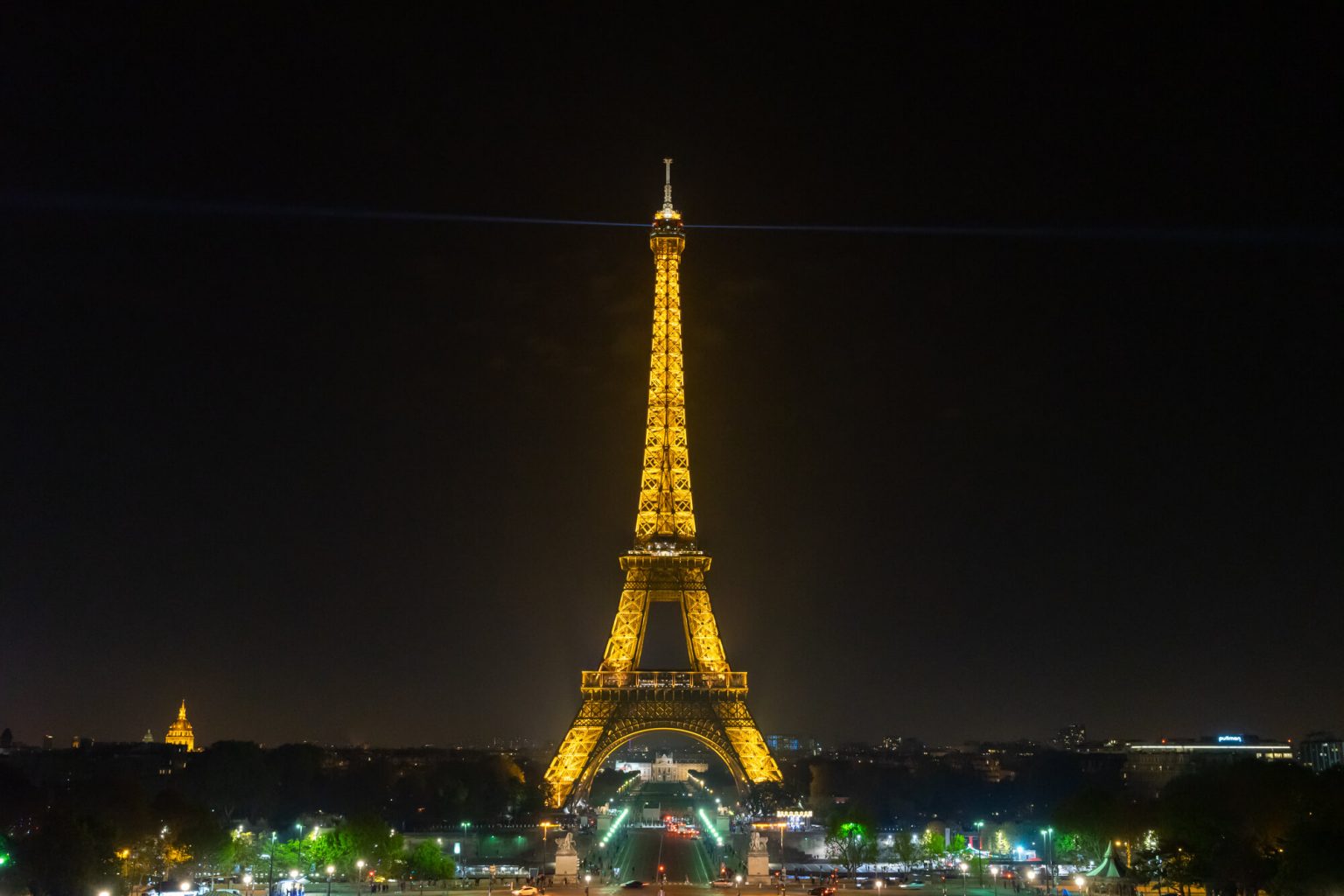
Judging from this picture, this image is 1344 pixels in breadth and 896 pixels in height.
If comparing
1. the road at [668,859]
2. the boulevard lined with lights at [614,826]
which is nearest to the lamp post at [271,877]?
the road at [668,859]

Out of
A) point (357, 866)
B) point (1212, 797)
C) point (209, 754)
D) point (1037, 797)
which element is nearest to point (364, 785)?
point (209, 754)

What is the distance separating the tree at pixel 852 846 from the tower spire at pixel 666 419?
18.3 metres

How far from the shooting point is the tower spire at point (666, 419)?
254ft

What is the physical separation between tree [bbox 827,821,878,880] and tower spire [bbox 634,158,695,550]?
60.0 ft

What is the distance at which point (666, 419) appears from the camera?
7800 centimetres

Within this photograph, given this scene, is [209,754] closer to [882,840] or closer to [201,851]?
[201,851]

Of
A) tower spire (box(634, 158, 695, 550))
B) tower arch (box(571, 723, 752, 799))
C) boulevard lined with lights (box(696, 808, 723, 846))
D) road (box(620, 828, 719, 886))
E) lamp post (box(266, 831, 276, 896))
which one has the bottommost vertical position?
lamp post (box(266, 831, 276, 896))

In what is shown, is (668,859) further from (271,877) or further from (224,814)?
(224,814)

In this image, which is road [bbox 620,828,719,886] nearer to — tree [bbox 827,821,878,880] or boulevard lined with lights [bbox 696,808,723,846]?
boulevard lined with lights [bbox 696,808,723,846]

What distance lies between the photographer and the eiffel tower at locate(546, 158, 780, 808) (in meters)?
75.4

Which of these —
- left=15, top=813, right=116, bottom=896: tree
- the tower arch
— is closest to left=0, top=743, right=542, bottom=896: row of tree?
left=15, top=813, right=116, bottom=896: tree

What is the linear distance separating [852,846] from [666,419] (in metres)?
26.9

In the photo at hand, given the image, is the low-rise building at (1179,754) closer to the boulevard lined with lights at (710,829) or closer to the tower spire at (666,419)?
the boulevard lined with lights at (710,829)

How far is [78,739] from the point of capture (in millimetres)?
162500
